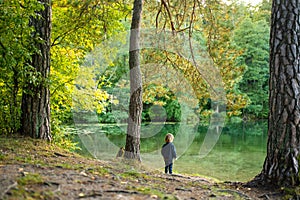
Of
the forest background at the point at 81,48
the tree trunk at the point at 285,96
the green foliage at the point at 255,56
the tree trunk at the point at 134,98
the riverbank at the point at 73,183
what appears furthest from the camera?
the green foliage at the point at 255,56

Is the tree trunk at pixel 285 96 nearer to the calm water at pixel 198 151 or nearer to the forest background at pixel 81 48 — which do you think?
the forest background at pixel 81 48

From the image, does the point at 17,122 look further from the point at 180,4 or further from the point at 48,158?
the point at 180,4

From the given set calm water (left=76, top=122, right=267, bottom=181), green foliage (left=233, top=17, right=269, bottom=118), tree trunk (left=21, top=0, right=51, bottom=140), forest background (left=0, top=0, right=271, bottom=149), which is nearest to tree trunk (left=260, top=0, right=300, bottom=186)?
forest background (left=0, top=0, right=271, bottom=149)

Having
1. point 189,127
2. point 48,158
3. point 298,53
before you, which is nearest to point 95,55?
point 48,158

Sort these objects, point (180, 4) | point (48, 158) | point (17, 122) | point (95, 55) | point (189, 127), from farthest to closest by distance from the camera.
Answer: point (189, 127) → point (95, 55) → point (180, 4) → point (17, 122) → point (48, 158)

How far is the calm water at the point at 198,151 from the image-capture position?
1212 centimetres

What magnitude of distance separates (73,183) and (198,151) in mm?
14289

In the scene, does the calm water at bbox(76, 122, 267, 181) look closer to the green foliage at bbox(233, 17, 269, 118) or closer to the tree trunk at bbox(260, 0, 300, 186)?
the tree trunk at bbox(260, 0, 300, 186)

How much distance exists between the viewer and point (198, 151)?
1697 cm

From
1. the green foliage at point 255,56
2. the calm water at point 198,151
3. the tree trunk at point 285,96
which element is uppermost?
the green foliage at point 255,56

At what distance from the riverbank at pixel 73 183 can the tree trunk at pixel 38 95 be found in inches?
15.0

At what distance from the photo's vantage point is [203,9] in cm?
834

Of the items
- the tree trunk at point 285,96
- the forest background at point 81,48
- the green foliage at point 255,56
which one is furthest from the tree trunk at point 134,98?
the green foliage at point 255,56

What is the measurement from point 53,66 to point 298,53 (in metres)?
5.36
